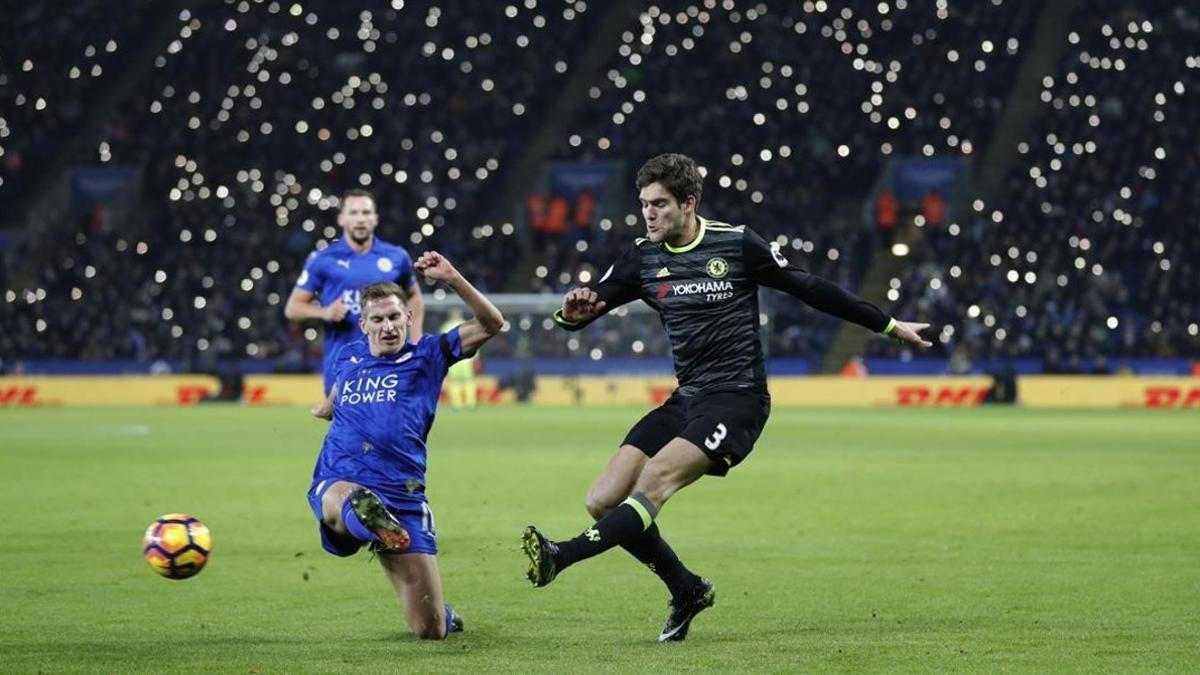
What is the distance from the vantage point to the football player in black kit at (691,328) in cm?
841

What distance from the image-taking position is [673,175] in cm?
852

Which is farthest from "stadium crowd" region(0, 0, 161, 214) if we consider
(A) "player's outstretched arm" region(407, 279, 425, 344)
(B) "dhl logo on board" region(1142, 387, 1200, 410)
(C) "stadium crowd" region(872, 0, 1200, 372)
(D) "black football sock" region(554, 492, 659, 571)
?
(D) "black football sock" region(554, 492, 659, 571)

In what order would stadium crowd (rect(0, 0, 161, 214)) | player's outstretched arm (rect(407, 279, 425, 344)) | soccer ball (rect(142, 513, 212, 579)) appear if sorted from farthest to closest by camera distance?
stadium crowd (rect(0, 0, 161, 214)), player's outstretched arm (rect(407, 279, 425, 344)), soccer ball (rect(142, 513, 212, 579))

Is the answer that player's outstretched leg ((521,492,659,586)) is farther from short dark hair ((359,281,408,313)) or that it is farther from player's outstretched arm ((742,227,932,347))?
short dark hair ((359,281,408,313))

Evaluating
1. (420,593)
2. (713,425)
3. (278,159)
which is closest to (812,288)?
(713,425)

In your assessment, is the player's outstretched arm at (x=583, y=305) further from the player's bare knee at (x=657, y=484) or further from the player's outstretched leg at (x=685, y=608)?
the player's outstretched leg at (x=685, y=608)

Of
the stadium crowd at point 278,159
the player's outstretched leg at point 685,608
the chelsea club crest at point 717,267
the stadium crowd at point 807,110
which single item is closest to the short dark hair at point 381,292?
the chelsea club crest at point 717,267

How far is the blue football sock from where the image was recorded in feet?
26.0

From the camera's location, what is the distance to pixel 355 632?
8.59m

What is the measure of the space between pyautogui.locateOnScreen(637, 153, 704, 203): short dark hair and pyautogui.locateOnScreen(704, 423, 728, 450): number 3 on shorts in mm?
1075

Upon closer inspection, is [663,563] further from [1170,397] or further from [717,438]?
[1170,397]

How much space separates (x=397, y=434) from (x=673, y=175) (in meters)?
1.75

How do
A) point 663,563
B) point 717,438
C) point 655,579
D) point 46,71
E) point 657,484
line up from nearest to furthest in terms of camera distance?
point 657,484 < point 717,438 < point 663,563 < point 655,579 < point 46,71

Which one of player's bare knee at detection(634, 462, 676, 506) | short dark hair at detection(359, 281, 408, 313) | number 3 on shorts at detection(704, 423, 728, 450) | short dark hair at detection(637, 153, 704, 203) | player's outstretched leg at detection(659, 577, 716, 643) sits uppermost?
short dark hair at detection(637, 153, 704, 203)
